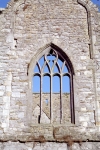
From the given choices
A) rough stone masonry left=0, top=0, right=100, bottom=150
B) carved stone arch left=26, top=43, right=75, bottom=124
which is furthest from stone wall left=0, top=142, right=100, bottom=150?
carved stone arch left=26, top=43, right=75, bottom=124

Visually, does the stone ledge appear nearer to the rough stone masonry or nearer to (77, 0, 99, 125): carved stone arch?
the rough stone masonry

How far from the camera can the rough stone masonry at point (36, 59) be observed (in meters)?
7.25

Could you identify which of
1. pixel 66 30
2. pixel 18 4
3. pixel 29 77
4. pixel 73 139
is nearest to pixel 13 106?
pixel 29 77

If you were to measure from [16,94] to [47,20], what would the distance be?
2840 millimetres

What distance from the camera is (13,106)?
775 centimetres

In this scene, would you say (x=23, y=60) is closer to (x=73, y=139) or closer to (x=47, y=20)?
(x=47, y=20)

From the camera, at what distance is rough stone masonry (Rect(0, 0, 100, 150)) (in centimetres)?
725

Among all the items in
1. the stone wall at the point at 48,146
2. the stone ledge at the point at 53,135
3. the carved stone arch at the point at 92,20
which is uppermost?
the carved stone arch at the point at 92,20

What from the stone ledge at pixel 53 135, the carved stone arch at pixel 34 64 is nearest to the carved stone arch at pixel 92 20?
the carved stone arch at pixel 34 64

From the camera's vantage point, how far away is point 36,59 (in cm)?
→ 842

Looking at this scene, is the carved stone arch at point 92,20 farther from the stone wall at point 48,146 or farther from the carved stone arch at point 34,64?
the stone wall at point 48,146

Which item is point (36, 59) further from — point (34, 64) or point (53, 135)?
point (53, 135)

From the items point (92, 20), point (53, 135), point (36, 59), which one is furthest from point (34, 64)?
point (92, 20)

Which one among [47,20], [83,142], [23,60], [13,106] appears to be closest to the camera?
[83,142]
